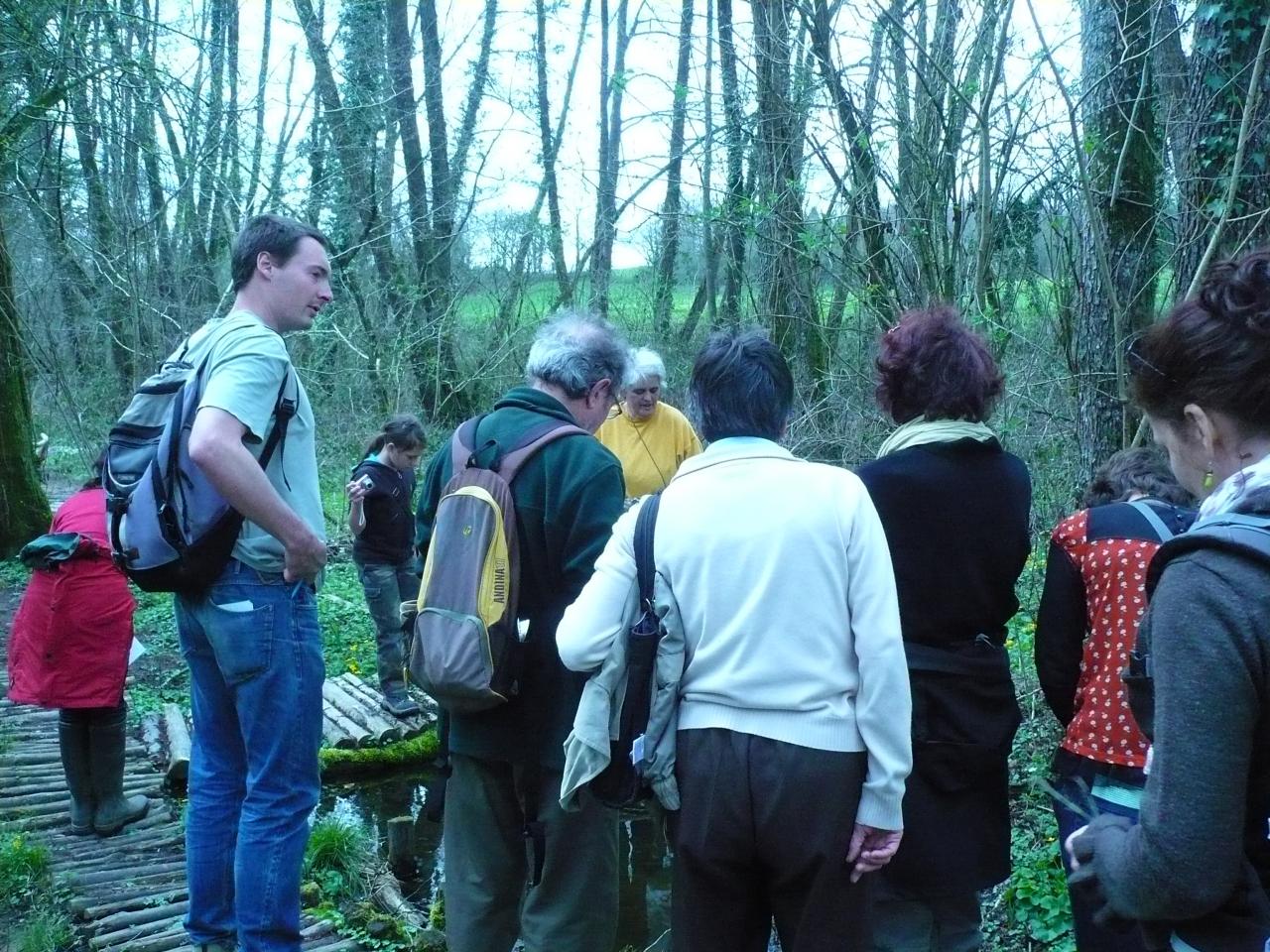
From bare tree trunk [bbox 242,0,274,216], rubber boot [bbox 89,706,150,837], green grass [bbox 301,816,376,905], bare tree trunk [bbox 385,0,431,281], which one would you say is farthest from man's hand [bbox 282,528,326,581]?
bare tree trunk [bbox 385,0,431,281]

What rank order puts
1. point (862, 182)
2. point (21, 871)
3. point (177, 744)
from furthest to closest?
point (177, 744), point (862, 182), point (21, 871)

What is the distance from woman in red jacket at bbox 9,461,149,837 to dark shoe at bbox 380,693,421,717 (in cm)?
238

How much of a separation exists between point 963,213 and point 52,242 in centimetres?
1222

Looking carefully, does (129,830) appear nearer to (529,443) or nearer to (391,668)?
(391,668)

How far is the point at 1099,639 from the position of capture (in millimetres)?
2666

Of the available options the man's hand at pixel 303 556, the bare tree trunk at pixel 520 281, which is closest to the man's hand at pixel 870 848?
the man's hand at pixel 303 556

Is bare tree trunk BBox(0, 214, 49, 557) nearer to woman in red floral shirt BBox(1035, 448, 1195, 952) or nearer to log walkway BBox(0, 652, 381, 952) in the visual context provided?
log walkway BBox(0, 652, 381, 952)

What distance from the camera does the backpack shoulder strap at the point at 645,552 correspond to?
2.36 m

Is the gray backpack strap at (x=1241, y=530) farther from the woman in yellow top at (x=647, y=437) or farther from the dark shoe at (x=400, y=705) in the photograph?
the dark shoe at (x=400, y=705)

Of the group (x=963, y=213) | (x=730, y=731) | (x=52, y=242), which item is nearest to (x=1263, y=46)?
(x=963, y=213)

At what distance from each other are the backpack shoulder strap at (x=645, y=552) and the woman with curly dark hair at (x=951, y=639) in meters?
0.66

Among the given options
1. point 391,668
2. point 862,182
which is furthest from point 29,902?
point 862,182

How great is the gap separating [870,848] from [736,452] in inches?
36.0

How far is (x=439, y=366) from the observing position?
1507 cm
